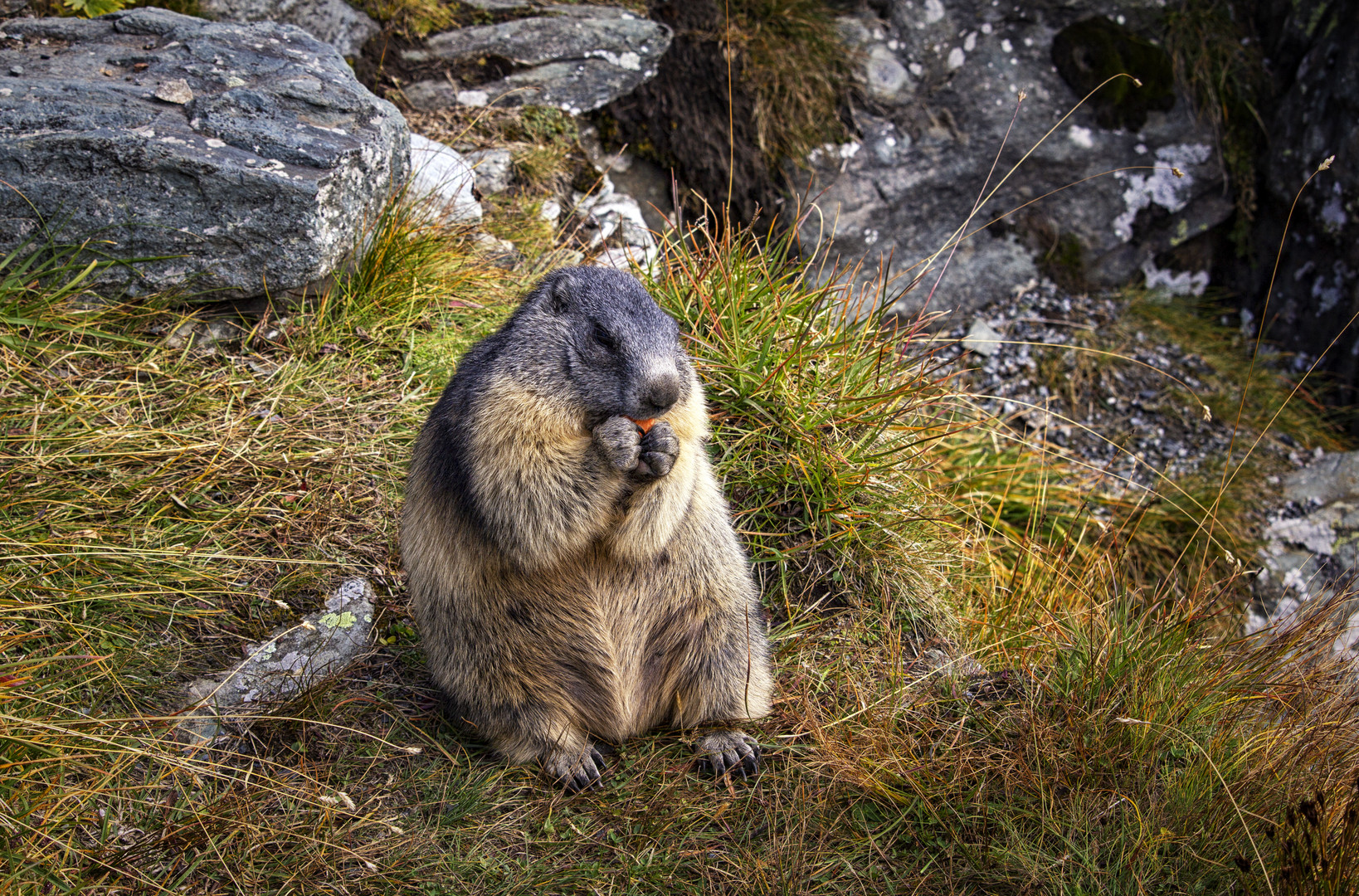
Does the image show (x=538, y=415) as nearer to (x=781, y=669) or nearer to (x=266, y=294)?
(x=781, y=669)

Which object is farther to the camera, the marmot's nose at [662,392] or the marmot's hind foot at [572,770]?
the marmot's hind foot at [572,770]

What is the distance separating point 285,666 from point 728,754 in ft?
6.47

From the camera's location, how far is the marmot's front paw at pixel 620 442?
3.36 meters

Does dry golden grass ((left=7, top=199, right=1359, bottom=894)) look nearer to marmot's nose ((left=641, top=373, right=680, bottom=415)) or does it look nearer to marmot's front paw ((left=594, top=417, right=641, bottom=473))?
marmot's front paw ((left=594, top=417, right=641, bottom=473))

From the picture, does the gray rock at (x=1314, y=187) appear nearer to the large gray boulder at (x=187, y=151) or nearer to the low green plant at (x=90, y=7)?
the large gray boulder at (x=187, y=151)

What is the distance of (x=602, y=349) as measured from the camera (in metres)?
3.45

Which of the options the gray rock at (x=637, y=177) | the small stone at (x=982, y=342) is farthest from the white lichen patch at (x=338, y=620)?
the small stone at (x=982, y=342)

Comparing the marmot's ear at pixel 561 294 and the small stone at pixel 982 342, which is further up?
the marmot's ear at pixel 561 294

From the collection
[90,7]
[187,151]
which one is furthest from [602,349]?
[90,7]

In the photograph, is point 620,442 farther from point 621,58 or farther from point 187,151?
point 621,58

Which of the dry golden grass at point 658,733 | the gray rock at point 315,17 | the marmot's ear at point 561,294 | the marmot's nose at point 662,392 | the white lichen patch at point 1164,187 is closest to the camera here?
the dry golden grass at point 658,733

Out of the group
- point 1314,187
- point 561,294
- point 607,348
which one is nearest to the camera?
point 607,348

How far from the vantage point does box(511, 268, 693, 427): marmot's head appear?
11.0 feet

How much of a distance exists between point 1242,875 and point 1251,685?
3.78 ft
